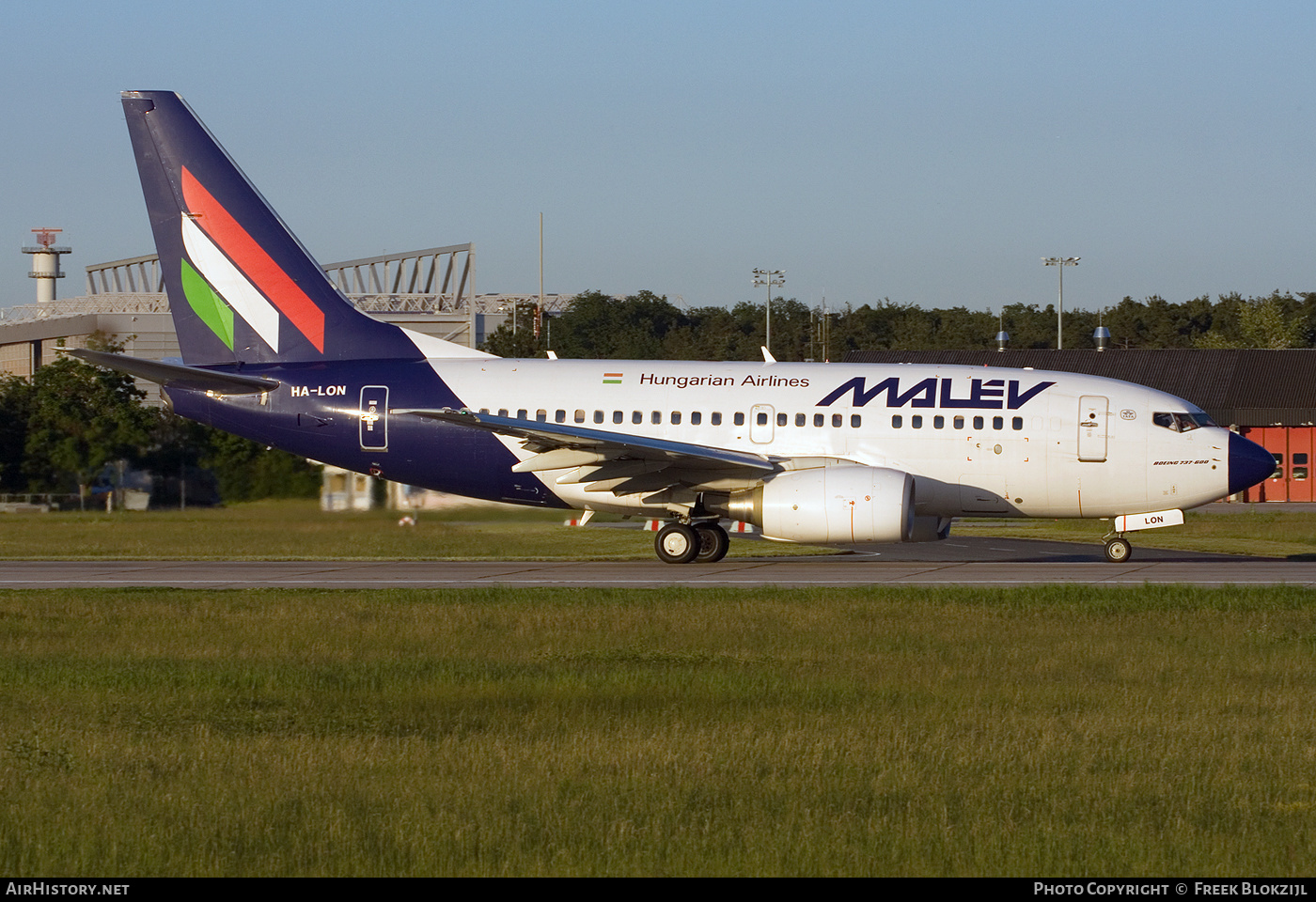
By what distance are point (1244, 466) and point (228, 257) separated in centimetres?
1821

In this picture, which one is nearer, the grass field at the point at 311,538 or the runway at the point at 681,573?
the runway at the point at 681,573

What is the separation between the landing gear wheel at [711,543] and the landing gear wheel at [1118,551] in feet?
22.3

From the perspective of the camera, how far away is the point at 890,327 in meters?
105

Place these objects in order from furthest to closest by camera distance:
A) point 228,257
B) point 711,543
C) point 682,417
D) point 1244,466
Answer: point 228,257 → point 711,543 → point 682,417 → point 1244,466

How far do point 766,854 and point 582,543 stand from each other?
2438cm

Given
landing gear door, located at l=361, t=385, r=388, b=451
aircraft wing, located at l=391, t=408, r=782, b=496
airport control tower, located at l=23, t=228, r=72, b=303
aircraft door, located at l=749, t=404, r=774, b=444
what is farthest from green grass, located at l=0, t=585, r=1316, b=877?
airport control tower, located at l=23, t=228, r=72, b=303

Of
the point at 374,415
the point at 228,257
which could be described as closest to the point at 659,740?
the point at 374,415

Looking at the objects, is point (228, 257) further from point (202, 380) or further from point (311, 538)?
point (311, 538)

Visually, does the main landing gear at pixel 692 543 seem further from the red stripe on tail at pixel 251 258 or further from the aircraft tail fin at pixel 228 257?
the red stripe on tail at pixel 251 258

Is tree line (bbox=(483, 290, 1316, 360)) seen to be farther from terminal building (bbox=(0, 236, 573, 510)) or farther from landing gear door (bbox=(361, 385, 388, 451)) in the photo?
landing gear door (bbox=(361, 385, 388, 451))

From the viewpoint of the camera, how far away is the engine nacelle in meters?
23.1

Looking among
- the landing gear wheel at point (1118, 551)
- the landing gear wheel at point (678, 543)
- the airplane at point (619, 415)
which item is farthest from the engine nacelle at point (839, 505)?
the landing gear wheel at point (1118, 551)

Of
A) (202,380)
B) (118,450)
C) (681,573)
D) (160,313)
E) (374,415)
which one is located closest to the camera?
(681,573)

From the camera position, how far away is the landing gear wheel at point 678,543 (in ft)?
84.6
